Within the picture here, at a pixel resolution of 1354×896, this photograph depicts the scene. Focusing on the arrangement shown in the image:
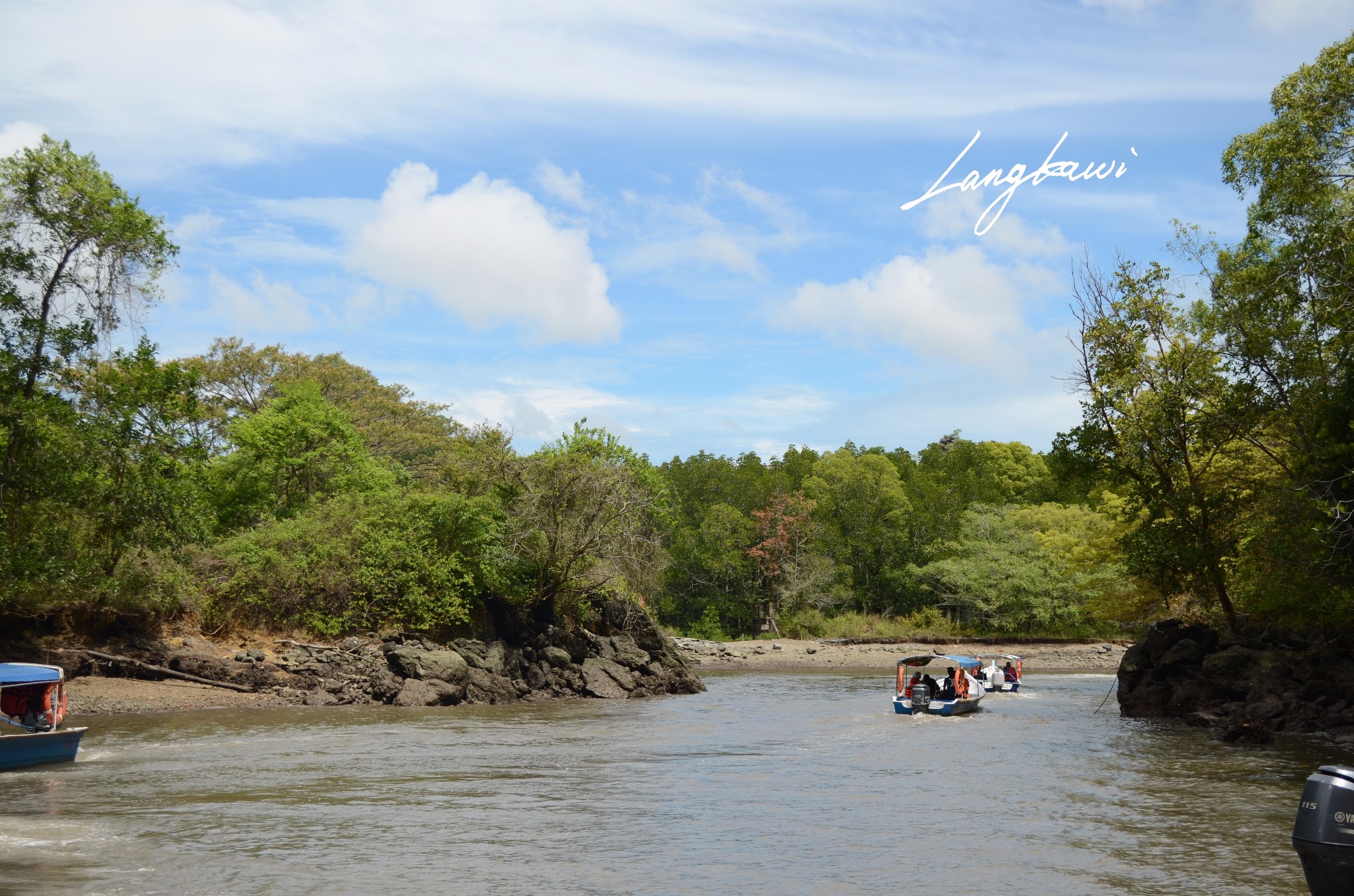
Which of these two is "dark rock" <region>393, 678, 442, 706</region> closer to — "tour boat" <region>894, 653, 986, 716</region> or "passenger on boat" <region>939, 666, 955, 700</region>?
"tour boat" <region>894, 653, 986, 716</region>

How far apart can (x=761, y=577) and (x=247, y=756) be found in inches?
1926

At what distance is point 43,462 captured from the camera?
86.5ft

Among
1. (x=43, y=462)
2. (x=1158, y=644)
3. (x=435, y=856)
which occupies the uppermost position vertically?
(x=43, y=462)

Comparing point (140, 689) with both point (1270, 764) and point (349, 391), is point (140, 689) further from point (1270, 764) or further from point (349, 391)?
point (349, 391)

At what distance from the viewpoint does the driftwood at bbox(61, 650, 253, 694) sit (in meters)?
29.1

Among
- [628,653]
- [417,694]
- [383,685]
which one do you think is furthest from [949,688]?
[383,685]

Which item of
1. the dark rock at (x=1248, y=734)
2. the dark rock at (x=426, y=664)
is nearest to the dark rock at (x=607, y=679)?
the dark rock at (x=426, y=664)

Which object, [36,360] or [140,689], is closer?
[36,360]

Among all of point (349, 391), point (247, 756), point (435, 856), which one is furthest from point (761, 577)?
point (435, 856)

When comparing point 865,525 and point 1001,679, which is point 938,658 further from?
point 865,525

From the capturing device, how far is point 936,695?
31.8 m

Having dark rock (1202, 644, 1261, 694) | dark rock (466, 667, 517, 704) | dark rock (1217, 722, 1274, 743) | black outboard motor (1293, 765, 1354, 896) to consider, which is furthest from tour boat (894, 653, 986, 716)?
black outboard motor (1293, 765, 1354, 896)

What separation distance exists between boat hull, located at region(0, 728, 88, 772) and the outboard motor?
21.0 m

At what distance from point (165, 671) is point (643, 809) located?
62.6ft
